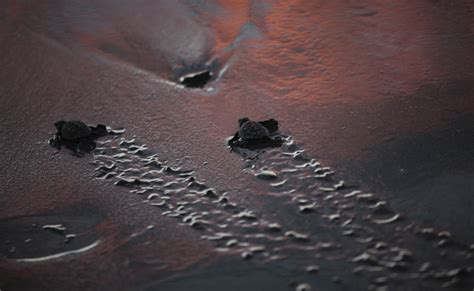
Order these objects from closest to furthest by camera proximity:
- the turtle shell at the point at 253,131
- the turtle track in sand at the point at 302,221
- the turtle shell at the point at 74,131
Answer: the turtle track in sand at the point at 302,221 < the turtle shell at the point at 253,131 < the turtle shell at the point at 74,131

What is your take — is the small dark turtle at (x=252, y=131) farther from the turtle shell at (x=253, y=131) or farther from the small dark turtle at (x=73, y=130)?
the small dark turtle at (x=73, y=130)

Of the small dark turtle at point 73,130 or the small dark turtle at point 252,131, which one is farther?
the small dark turtle at point 73,130

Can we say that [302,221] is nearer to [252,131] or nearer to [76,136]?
[252,131]

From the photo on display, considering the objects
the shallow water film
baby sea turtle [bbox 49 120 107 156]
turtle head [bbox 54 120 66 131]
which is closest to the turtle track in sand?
the shallow water film

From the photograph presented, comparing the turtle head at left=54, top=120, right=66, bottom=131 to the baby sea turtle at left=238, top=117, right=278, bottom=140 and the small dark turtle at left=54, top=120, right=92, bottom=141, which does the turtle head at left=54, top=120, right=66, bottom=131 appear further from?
the baby sea turtle at left=238, top=117, right=278, bottom=140

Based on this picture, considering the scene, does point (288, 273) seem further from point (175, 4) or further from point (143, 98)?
point (175, 4)

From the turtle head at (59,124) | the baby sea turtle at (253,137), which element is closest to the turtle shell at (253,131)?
the baby sea turtle at (253,137)

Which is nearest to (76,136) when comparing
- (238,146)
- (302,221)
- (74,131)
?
(74,131)
